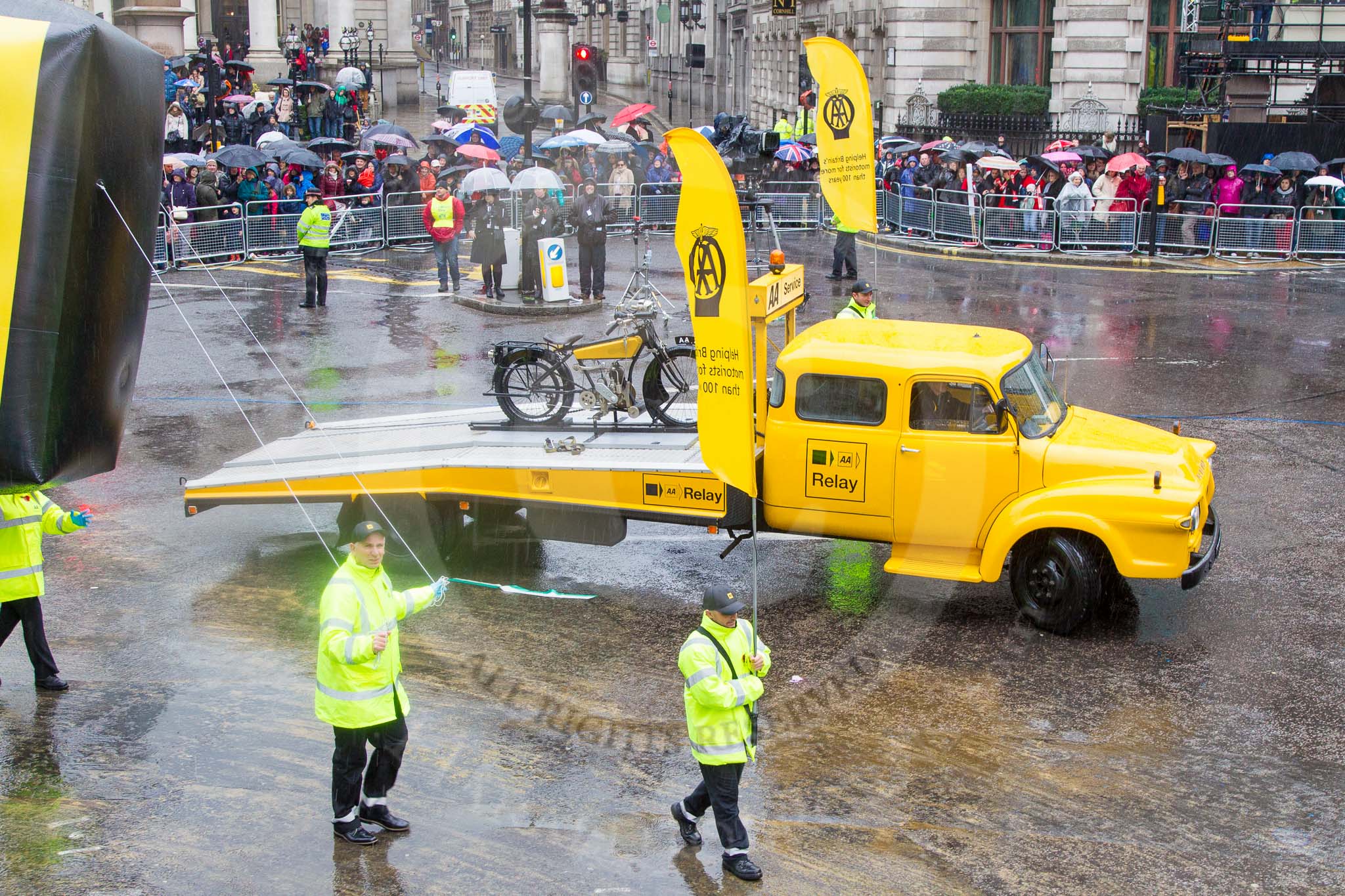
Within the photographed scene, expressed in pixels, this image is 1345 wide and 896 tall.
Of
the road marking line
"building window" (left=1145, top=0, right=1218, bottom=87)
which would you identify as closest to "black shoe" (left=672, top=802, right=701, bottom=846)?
the road marking line

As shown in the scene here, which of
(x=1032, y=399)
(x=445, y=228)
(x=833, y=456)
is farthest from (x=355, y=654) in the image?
(x=445, y=228)

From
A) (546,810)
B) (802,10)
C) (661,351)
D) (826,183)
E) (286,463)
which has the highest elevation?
(802,10)

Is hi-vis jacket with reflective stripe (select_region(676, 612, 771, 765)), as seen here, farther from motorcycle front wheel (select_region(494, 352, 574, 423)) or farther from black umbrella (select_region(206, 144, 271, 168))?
black umbrella (select_region(206, 144, 271, 168))

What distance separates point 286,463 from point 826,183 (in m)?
A: 7.51

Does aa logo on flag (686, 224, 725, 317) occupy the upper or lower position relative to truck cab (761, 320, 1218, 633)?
upper

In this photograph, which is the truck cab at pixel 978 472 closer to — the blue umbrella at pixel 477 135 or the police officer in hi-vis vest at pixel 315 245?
the police officer in hi-vis vest at pixel 315 245

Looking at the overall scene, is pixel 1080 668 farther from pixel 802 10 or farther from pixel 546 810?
pixel 802 10

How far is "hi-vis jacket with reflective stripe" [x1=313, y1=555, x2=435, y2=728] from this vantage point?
6.86 m

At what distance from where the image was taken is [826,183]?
1638 centimetres

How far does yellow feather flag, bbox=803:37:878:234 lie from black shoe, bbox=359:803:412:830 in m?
9.90

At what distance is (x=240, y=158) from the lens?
1071 inches

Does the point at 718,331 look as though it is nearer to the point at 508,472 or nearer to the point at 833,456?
the point at 833,456

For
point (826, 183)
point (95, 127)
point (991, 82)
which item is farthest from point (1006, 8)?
point (95, 127)

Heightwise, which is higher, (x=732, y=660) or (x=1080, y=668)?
(x=732, y=660)
